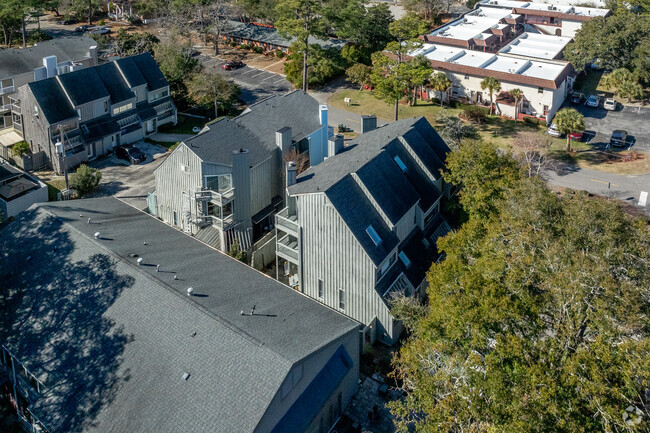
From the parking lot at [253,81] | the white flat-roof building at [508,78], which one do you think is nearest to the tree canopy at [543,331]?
the white flat-roof building at [508,78]

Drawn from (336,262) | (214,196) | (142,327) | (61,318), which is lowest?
(61,318)

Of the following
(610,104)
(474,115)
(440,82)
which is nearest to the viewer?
(474,115)

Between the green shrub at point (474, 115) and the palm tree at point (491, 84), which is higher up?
the palm tree at point (491, 84)

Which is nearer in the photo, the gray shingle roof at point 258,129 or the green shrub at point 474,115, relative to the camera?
the gray shingle roof at point 258,129

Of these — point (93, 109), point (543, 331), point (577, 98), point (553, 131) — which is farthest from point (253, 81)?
point (543, 331)

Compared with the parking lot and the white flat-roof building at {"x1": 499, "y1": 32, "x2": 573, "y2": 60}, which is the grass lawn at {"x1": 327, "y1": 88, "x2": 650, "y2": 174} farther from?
the parking lot

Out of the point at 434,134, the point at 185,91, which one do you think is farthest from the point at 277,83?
the point at 434,134

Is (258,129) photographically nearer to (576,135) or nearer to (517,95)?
(517,95)

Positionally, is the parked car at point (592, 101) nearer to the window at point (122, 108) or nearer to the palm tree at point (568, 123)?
the palm tree at point (568, 123)
